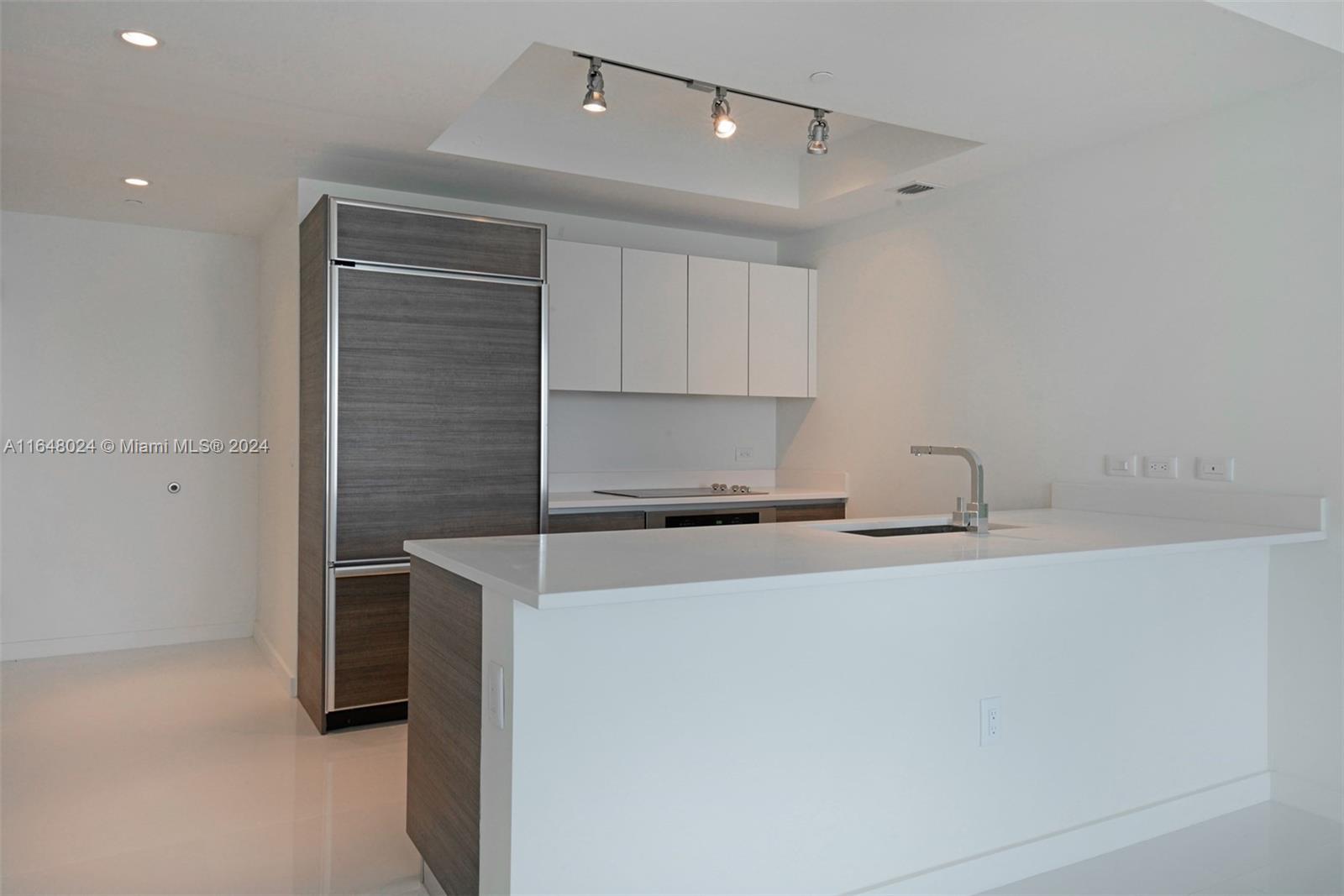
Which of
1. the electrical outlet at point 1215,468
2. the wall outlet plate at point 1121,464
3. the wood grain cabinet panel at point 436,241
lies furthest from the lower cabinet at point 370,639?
the electrical outlet at point 1215,468

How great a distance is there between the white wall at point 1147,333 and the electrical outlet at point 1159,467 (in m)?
0.05

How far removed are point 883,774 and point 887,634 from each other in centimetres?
34

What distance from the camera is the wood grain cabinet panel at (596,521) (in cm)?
398

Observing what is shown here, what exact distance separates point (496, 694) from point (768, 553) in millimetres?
752

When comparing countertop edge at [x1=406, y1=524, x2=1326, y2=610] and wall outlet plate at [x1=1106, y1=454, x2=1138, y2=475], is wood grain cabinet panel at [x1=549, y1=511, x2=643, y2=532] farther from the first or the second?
wall outlet plate at [x1=1106, y1=454, x2=1138, y2=475]

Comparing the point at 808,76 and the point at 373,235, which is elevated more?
the point at 808,76

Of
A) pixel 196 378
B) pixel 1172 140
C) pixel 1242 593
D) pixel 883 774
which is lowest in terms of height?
pixel 883 774

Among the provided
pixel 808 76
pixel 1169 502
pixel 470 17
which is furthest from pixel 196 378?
pixel 1169 502

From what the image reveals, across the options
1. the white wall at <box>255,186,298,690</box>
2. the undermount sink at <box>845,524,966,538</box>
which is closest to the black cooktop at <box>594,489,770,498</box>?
the undermount sink at <box>845,524,966,538</box>

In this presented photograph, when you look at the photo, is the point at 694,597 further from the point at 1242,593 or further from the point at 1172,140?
the point at 1172,140

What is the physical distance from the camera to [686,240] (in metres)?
5.05

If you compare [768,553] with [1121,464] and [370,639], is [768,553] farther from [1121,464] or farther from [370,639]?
[370,639]

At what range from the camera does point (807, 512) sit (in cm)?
468

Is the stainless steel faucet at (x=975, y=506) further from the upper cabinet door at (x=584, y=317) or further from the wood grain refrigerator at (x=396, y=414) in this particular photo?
the upper cabinet door at (x=584, y=317)
